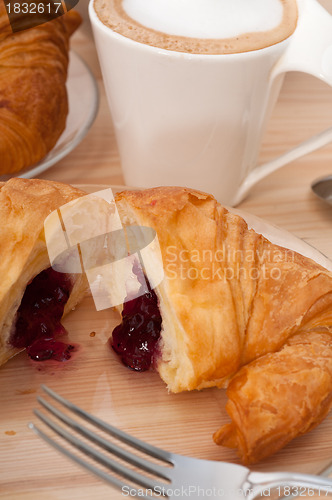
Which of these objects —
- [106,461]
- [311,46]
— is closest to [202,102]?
[311,46]

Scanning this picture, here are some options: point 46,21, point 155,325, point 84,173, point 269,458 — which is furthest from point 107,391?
point 46,21

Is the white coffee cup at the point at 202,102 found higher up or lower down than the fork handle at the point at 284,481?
higher up

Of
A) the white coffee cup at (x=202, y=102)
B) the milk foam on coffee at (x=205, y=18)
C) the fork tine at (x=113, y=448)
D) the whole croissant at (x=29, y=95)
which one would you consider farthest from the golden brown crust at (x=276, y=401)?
the whole croissant at (x=29, y=95)

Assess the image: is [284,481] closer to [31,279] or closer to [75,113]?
[31,279]

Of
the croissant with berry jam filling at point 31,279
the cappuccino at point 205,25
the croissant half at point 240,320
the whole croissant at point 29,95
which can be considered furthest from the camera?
the whole croissant at point 29,95

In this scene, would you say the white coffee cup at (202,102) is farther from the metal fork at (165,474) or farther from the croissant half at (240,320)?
the metal fork at (165,474)

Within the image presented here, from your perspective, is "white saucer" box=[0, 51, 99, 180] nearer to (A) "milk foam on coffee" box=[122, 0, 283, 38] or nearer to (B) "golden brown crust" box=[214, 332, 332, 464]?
(A) "milk foam on coffee" box=[122, 0, 283, 38]

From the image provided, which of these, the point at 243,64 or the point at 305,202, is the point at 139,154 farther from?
the point at 305,202
